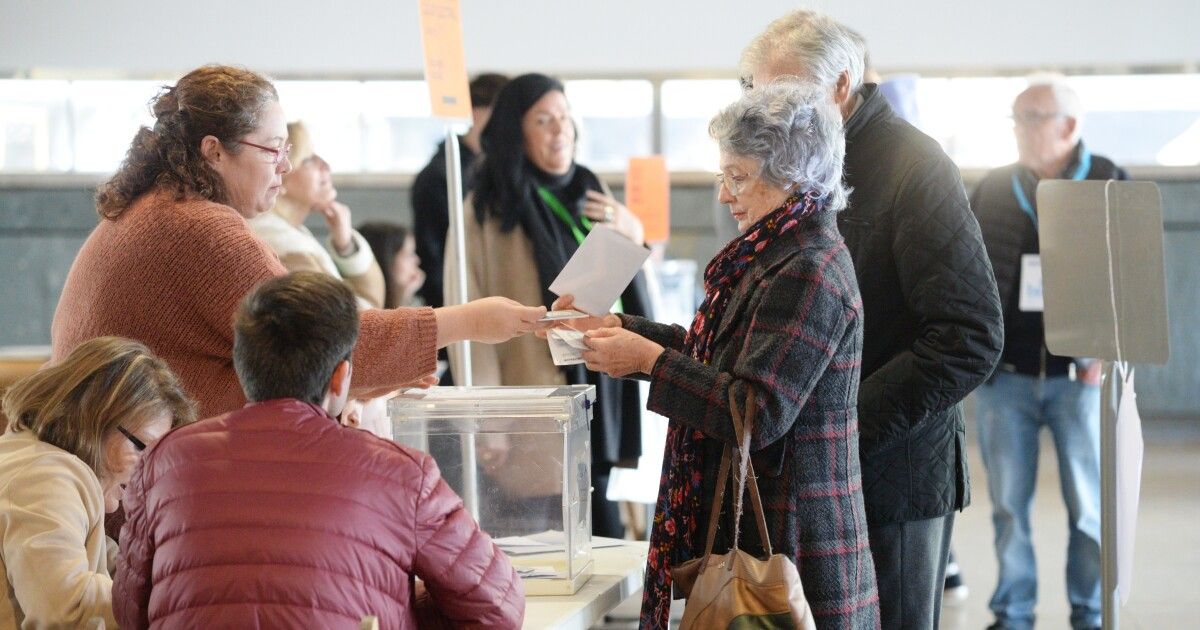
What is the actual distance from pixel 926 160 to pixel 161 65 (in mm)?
6315

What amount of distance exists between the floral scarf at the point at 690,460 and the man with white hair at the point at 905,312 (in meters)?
0.31

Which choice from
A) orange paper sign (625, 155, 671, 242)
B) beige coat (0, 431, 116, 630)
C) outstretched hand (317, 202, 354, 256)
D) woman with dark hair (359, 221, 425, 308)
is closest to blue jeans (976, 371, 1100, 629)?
orange paper sign (625, 155, 671, 242)

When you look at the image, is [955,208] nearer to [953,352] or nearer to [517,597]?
[953,352]

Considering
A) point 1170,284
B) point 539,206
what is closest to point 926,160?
point 539,206

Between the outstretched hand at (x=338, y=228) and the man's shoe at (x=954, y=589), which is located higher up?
the outstretched hand at (x=338, y=228)

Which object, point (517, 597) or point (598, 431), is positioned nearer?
point (517, 597)

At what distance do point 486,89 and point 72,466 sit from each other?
2.79 meters

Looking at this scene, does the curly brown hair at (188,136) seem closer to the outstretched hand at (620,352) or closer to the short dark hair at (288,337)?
the short dark hair at (288,337)

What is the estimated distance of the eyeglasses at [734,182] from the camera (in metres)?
1.97

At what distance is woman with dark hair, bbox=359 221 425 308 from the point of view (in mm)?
4703

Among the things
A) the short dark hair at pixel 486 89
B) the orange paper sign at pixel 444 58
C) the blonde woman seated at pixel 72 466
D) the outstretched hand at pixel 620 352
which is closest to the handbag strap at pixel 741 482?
the outstretched hand at pixel 620 352

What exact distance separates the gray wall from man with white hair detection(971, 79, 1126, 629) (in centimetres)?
346

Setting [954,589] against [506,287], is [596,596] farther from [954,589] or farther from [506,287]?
[954,589]

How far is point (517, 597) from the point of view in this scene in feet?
5.41
